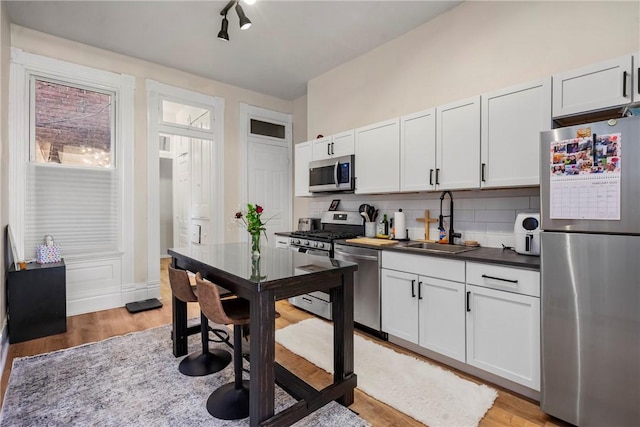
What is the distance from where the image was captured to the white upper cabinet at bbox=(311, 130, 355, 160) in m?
3.54

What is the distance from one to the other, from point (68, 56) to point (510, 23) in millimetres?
4546

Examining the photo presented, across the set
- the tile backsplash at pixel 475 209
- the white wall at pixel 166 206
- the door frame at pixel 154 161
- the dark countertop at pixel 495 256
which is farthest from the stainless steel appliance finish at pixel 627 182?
the white wall at pixel 166 206

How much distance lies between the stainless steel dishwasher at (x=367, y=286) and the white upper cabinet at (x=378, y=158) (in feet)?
2.34

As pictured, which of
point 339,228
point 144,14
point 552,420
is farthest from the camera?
point 339,228

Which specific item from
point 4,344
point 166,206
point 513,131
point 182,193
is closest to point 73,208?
point 4,344

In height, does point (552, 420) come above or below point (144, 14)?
below

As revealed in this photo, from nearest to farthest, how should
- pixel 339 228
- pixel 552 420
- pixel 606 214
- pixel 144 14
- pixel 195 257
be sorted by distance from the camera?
pixel 606 214
pixel 552 420
pixel 195 257
pixel 144 14
pixel 339 228

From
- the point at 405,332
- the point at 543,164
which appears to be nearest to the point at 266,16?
the point at 543,164

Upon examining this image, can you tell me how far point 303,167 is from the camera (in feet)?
13.9

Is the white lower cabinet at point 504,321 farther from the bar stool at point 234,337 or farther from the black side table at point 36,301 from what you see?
the black side table at point 36,301

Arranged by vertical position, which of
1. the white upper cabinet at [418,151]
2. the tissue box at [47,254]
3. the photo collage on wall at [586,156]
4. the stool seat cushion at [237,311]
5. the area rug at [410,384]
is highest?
the white upper cabinet at [418,151]

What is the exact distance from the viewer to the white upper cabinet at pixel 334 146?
354 centimetres

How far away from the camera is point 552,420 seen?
1.79 meters

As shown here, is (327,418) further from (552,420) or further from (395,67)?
(395,67)
